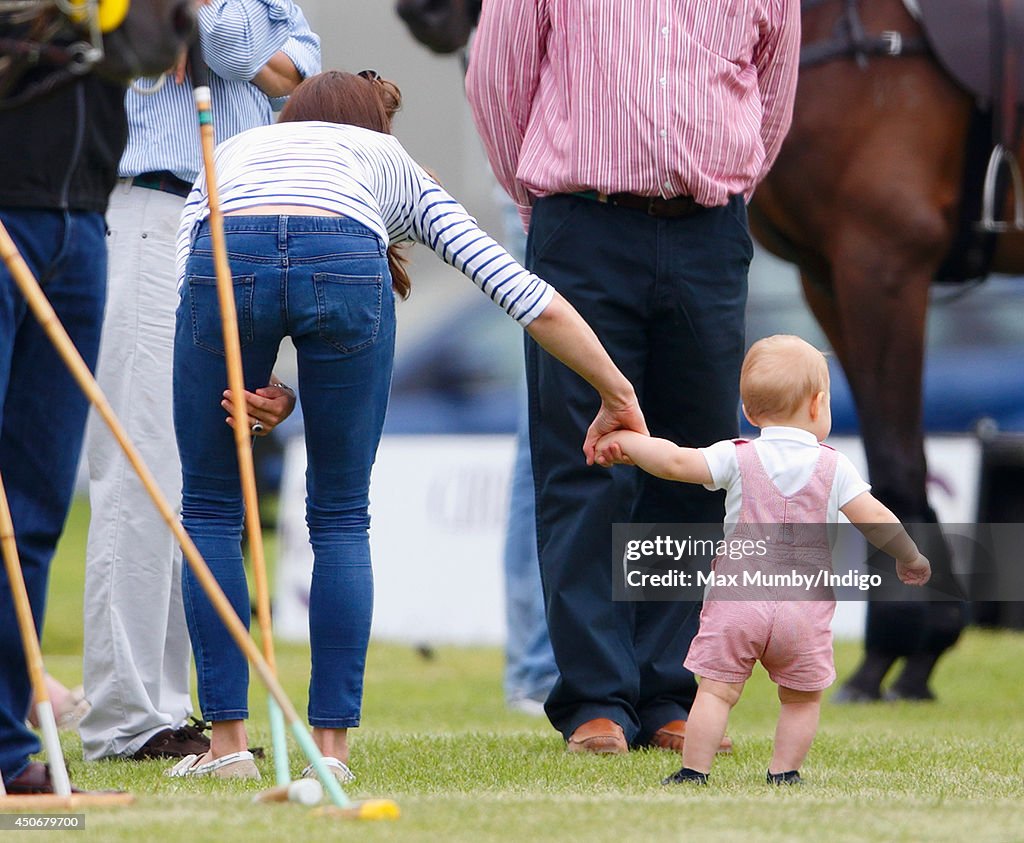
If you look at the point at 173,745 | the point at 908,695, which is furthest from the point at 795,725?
the point at 908,695

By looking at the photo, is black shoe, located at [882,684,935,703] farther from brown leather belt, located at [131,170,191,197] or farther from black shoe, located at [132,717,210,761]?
brown leather belt, located at [131,170,191,197]

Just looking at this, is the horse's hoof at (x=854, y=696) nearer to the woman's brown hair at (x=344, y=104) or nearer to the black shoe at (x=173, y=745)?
the black shoe at (x=173, y=745)

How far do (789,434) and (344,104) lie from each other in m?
1.15

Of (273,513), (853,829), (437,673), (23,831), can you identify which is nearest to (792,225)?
(437,673)

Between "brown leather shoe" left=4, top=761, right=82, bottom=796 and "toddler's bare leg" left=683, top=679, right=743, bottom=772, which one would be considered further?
"toddler's bare leg" left=683, top=679, right=743, bottom=772

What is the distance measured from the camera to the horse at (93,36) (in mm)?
2934

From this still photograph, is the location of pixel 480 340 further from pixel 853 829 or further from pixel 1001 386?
pixel 853 829

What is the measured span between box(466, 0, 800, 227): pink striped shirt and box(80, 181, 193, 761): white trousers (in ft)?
2.96

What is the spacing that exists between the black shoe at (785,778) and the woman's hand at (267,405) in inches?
46.9

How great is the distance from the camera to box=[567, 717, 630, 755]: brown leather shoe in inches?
166

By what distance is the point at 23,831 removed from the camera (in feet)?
9.37

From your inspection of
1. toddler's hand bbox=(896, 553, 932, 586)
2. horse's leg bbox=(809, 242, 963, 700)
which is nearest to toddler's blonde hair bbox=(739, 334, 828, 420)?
toddler's hand bbox=(896, 553, 932, 586)

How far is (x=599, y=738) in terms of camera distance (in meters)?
4.23

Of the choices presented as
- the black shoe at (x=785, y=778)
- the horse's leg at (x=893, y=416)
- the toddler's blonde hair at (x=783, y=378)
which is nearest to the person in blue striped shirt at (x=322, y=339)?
the toddler's blonde hair at (x=783, y=378)
